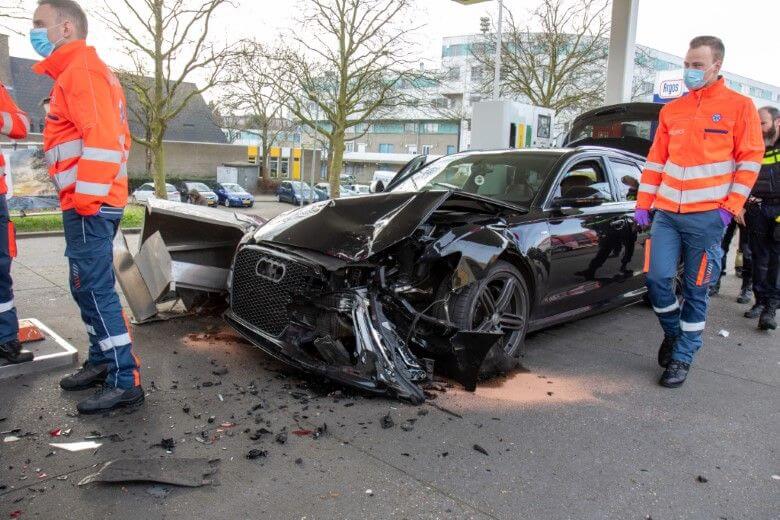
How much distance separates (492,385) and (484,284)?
669mm

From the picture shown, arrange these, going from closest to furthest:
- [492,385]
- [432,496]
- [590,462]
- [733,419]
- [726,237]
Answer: [432,496] → [590,462] → [733,419] → [492,385] → [726,237]

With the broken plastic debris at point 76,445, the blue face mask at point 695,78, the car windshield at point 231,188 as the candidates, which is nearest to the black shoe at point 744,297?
the blue face mask at point 695,78

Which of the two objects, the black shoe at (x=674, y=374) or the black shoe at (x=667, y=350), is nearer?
the black shoe at (x=674, y=374)

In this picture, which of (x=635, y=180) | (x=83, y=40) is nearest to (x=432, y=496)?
(x=83, y=40)

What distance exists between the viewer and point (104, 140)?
303 cm

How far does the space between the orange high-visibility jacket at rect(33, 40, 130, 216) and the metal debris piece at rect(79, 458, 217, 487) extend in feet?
4.27

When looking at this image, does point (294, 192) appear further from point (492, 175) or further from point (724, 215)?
point (724, 215)

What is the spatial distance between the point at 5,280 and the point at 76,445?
1.49 metres

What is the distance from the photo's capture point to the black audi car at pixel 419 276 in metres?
3.48

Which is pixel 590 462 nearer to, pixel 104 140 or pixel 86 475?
pixel 86 475

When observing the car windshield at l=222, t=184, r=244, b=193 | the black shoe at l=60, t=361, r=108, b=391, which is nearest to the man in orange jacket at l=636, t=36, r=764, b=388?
the black shoe at l=60, t=361, r=108, b=391

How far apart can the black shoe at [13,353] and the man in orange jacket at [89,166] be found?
30.3 inches

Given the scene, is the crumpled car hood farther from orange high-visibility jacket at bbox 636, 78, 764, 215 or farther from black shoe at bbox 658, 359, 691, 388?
black shoe at bbox 658, 359, 691, 388

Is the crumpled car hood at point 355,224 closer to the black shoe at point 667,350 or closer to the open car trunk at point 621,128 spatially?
the black shoe at point 667,350
